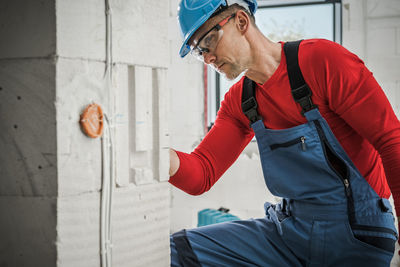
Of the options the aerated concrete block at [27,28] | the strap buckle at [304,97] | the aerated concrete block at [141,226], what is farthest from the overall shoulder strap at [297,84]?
the aerated concrete block at [27,28]

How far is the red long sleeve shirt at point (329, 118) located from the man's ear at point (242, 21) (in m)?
0.20

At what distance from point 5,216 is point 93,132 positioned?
1.07 feet

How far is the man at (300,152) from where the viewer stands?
1.38m

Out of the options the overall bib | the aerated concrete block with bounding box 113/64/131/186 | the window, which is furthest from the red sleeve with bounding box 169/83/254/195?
the window

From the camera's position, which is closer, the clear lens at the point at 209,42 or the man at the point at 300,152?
the man at the point at 300,152

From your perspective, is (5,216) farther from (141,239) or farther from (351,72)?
(351,72)

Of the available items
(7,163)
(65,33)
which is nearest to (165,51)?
(65,33)

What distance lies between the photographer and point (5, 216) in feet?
3.29

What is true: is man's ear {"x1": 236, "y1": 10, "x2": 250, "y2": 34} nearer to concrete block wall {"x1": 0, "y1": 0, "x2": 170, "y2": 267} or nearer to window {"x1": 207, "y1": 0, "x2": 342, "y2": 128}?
concrete block wall {"x1": 0, "y1": 0, "x2": 170, "y2": 267}

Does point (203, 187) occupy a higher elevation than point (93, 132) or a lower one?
lower

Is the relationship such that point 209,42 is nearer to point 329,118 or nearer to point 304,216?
point 329,118

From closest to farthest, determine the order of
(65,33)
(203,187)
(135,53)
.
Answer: (65,33), (135,53), (203,187)

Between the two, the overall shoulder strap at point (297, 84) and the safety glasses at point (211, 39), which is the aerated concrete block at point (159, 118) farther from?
the overall shoulder strap at point (297, 84)

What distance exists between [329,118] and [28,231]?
1.13 meters
